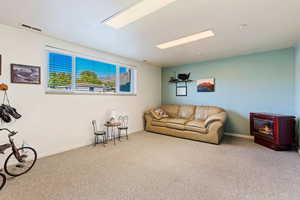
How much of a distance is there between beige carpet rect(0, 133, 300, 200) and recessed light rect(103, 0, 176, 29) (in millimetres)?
2479

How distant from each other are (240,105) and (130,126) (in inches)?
139

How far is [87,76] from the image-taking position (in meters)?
3.82

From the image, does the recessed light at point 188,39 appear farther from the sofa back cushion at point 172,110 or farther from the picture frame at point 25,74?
the picture frame at point 25,74

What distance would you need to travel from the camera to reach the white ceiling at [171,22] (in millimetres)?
1953

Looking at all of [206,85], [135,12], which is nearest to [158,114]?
[206,85]

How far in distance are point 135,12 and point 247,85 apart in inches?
152

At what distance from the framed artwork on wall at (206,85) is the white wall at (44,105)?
9.91 feet

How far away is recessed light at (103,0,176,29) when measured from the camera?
1.92 metres

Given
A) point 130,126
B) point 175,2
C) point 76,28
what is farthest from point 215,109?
point 76,28

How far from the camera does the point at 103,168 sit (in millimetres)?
2434

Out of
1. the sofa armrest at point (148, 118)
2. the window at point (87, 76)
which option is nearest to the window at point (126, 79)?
the window at point (87, 76)

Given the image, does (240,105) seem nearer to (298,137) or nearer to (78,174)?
(298,137)

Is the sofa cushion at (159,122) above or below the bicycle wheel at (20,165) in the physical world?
above

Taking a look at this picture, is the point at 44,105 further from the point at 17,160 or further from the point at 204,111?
the point at 204,111
